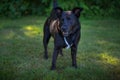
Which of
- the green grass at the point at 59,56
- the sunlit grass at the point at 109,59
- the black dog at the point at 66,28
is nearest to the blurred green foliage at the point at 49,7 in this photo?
the green grass at the point at 59,56

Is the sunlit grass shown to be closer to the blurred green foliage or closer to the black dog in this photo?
the black dog

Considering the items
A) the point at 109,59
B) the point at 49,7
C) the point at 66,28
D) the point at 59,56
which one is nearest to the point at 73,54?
the point at 66,28

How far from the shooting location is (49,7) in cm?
1360

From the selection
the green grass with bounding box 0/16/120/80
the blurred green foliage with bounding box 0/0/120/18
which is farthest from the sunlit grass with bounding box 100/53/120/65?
the blurred green foliage with bounding box 0/0/120/18

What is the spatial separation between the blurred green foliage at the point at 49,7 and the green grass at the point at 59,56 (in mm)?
1724

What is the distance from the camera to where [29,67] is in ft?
21.4

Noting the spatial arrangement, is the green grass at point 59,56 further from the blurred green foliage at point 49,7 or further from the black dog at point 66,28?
the blurred green foliage at point 49,7

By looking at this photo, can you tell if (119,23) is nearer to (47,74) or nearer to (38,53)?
(38,53)

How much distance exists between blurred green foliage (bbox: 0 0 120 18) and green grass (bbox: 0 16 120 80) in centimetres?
172

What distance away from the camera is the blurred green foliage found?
13352mm

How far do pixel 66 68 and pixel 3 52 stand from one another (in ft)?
7.39

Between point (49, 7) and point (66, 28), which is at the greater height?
point (66, 28)

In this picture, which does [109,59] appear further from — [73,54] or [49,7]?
[49,7]

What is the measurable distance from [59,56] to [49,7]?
6543mm
